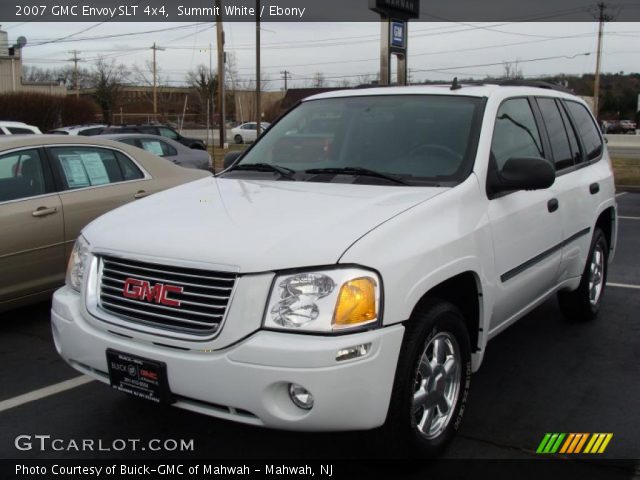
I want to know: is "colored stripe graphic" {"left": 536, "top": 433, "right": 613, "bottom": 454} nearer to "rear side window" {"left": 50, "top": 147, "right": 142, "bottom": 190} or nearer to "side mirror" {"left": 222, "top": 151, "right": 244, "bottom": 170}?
"side mirror" {"left": 222, "top": 151, "right": 244, "bottom": 170}

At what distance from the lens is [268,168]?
4.26 metres

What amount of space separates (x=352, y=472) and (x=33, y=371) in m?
2.50

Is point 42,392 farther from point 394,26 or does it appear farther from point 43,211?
point 394,26

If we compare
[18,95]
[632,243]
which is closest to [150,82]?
[18,95]

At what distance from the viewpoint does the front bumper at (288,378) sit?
2.65 meters

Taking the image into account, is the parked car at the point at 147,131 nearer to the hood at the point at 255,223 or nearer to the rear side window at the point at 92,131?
the rear side window at the point at 92,131

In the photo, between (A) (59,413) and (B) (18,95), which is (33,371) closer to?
(A) (59,413)

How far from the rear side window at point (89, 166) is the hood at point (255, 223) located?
2338 millimetres

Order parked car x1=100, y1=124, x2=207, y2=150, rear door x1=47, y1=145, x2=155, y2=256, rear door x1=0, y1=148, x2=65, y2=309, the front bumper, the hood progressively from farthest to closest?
1. parked car x1=100, y1=124, x2=207, y2=150
2. rear door x1=47, y1=145, x2=155, y2=256
3. rear door x1=0, y1=148, x2=65, y2=309
4. the hood
5. the front bumper

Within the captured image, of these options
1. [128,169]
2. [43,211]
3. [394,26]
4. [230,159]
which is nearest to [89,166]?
[128,169]

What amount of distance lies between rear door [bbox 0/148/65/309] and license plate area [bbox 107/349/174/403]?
2.57 metres

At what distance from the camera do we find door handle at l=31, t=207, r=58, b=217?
5391mm

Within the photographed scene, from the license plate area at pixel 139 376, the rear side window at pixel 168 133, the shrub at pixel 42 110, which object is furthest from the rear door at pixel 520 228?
the shrub at pixel 42 110

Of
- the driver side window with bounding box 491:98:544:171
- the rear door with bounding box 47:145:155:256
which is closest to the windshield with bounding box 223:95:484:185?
the driver side window with bounding box 491:98:544:171
